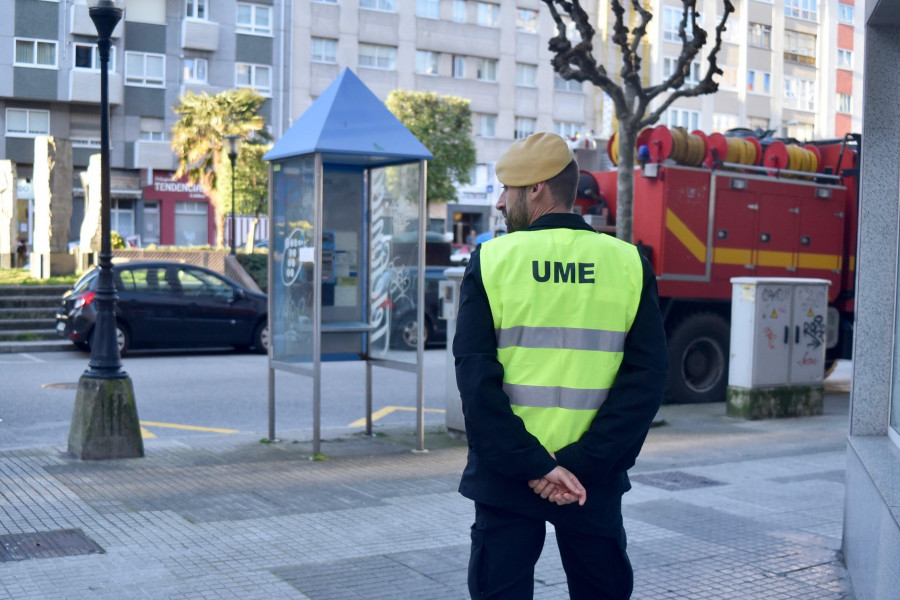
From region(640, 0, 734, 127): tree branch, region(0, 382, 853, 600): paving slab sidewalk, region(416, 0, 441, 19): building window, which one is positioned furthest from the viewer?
region(416, 0, 441, 19): building window

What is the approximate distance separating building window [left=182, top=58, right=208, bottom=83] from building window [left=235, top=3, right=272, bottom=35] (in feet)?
7.19

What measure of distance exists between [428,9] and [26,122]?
18.7 metres

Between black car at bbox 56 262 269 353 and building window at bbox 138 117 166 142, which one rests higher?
building window at bbox 138 117 166 142

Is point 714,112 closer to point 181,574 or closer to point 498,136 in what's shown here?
point 498,136

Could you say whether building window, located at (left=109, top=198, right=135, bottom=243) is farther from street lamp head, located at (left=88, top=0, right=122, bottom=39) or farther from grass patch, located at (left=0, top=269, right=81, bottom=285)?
street lamp head, located at (left=88, top=0, right=122, bottom=39)

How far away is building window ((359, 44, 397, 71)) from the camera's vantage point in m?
48.5

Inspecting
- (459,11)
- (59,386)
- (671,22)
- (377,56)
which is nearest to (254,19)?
(377,56)

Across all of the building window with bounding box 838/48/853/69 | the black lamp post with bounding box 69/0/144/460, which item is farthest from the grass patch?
the building window with bounding box 838/48/853/69

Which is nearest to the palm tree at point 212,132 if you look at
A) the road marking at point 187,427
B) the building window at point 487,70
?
the building window at point 487,70

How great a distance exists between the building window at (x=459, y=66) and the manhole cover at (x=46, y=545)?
46658 millimetres

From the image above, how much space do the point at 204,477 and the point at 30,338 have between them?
11.9m

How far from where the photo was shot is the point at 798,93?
4341cm

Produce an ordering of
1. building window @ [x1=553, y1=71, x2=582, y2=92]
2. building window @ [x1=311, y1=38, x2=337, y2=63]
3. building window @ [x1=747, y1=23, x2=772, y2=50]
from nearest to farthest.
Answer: building window @ [x1=747, y1=23, x2=772, y2=50] → building window @ [x1=311, y1=38, x2=337, y2=63] → building window @ [x1=553, y1=71, x2=582, y2=92]

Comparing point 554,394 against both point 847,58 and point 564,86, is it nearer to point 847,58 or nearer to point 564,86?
point 847,58
